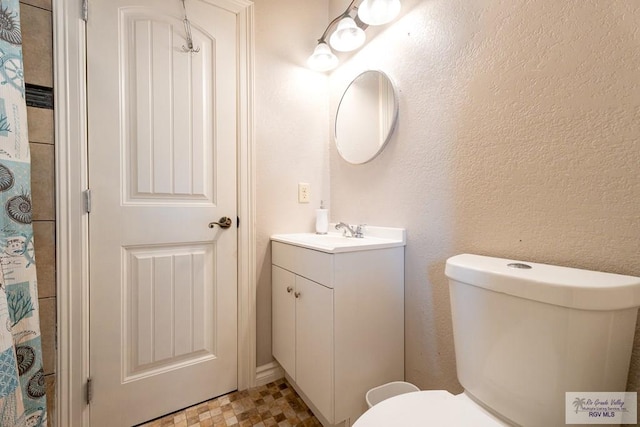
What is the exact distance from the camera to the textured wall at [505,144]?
2.16 feet

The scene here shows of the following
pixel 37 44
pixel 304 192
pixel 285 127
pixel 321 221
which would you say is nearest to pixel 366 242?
pixel 321 221

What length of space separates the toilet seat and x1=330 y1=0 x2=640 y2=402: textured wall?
331mm

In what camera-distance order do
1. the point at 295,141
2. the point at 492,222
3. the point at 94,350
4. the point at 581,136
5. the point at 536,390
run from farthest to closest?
the point at 295,141 → the point at 94,350 → the point at 492,222 → the point at 581,136 → the point at 536,390

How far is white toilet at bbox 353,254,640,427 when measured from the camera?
550 millimetres

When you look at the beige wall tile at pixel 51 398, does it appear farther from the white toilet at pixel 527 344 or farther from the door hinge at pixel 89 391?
the white toilet at pixel 527 344

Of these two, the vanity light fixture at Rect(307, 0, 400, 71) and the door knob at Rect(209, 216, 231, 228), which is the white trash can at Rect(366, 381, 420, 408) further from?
the vanity light fixture at Rect(307, 0, 400, 71)

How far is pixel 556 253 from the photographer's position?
0.75m

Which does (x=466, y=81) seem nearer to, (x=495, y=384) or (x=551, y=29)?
(x=551, y=29)

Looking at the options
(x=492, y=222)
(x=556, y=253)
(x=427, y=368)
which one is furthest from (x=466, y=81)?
(x=427, y=368)

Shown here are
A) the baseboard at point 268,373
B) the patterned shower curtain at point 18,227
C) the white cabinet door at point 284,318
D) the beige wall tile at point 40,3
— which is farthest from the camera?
the baseboard at point 268,373

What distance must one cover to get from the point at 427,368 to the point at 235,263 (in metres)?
1.02

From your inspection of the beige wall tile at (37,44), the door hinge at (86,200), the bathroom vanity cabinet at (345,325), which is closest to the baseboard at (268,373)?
the bathroom vanity cabinet at (345,325)

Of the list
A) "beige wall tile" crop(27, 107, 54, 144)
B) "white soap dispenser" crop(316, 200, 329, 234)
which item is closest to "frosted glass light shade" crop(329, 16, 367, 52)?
"white soap dispenser" crop(316, 200, 329, 234)

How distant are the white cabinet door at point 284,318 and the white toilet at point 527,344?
0.64m
